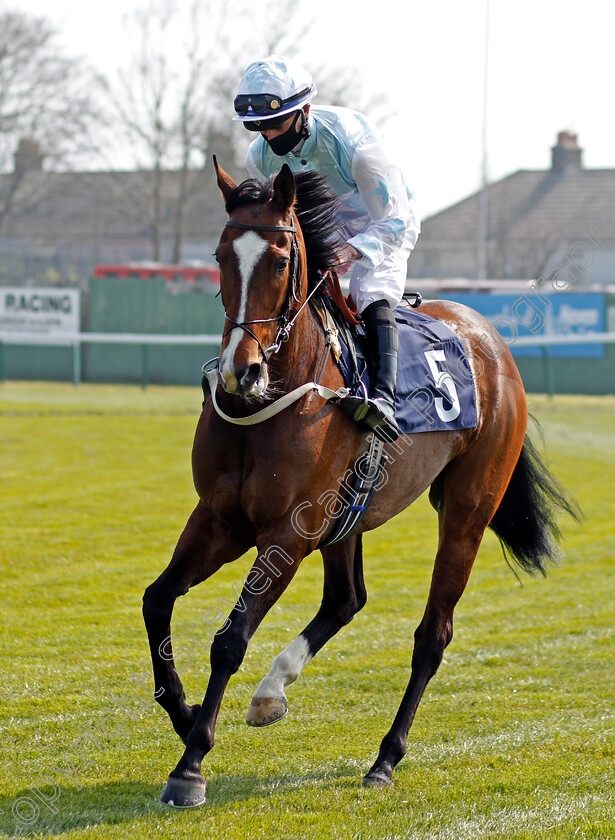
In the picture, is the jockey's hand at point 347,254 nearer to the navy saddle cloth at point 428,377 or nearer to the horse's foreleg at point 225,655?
the navy saddle cloth at point 428,377

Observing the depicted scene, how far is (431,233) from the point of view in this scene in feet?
126

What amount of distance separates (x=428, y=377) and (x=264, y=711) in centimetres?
151

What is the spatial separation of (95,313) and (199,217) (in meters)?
16.0

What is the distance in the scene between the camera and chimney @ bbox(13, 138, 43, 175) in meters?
29.7

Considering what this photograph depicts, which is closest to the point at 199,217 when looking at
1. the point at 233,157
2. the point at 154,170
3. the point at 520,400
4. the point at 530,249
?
the point at 154,170

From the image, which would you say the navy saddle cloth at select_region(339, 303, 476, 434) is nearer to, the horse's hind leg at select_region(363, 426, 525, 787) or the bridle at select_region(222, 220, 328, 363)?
the horse's hind leg at select_region(363, 426, 525, 787)

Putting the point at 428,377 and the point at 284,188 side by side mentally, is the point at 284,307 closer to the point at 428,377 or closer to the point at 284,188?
the point at 284,188

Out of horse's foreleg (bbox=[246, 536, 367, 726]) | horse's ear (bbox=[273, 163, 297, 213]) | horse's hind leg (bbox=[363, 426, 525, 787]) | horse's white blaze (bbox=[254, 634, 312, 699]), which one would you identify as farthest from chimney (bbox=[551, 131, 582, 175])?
horse's ear (bbox=[273, 163, 297, 213])

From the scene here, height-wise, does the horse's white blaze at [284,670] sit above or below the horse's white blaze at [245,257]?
below

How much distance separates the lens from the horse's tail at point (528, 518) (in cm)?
481

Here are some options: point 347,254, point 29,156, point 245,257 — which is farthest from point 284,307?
A: point 29,156

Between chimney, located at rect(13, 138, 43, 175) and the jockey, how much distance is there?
90.5ft

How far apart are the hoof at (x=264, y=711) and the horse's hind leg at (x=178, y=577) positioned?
28 cm

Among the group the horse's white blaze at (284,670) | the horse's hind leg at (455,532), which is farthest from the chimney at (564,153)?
the horse's white blaze at (284,670)
